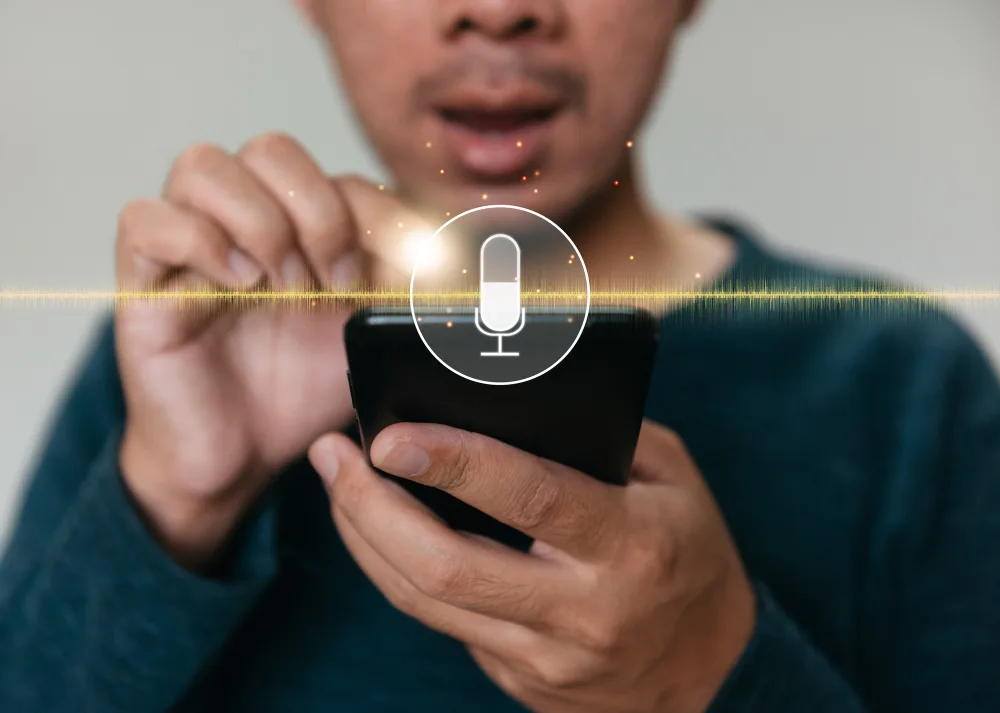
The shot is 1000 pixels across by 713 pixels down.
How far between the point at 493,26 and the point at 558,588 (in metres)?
0.21

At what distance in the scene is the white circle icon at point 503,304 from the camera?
239mm

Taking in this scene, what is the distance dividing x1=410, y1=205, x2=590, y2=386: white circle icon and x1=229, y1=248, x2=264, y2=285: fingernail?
0.08 metres

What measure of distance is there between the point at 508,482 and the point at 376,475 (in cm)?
6

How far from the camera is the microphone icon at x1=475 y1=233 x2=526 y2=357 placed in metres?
0.24

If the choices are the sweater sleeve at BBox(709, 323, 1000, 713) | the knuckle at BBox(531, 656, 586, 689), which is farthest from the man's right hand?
the sweater sleeve at BBox(709, 323, 1000, 713)

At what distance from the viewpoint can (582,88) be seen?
29 centimetres

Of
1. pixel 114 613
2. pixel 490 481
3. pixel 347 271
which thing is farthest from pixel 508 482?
pixel 114 613

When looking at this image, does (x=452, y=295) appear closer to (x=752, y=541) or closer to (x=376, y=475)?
(x=376, y=475)

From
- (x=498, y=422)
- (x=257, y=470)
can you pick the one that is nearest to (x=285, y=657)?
(x=257, y=470)

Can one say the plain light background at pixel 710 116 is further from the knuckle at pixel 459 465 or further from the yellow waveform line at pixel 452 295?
the knuckle at pixel 459 465

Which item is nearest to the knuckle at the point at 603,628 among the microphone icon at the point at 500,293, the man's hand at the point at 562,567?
the man's hand at the point at 562,567

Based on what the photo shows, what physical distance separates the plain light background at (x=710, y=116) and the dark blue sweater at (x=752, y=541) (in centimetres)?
5

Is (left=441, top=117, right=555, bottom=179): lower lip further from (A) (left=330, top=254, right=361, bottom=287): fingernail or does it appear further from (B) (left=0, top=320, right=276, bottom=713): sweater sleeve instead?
(B) (left=0, top=320, right=276, bottom=713): sweater sleeve

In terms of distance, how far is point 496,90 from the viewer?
276 mm
